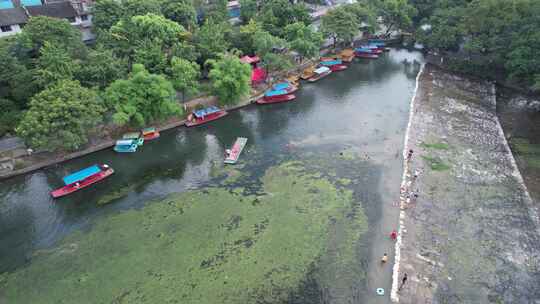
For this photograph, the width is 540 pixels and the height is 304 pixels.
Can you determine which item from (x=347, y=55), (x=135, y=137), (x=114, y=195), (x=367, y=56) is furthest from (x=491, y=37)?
(x=114, y=195)

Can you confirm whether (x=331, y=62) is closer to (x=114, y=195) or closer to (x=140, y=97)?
(x=140, y=97)

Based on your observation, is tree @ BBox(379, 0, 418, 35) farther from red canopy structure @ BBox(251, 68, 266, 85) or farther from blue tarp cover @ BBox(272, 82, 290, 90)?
red canopy structure @ BBox(251, 68, 266, 85)

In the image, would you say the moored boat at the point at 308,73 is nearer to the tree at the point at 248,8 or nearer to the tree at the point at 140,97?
the tree at the point at 248,8

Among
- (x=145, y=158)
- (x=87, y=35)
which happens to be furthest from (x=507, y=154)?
(x=87, y=35)

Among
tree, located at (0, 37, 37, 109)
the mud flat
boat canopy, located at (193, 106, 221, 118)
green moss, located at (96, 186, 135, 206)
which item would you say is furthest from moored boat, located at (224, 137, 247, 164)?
tree, located at (0, 37, 37, 109)

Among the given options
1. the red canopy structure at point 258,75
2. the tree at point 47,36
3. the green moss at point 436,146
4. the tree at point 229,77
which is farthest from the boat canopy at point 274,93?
the tree at point 47,36

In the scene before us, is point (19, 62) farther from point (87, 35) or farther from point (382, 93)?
point (382, 93)
